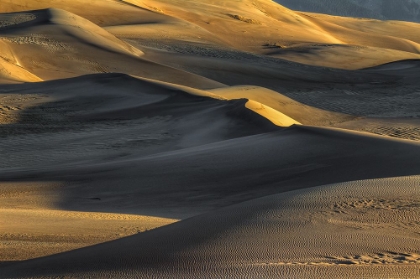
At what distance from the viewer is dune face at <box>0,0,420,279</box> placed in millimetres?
4367

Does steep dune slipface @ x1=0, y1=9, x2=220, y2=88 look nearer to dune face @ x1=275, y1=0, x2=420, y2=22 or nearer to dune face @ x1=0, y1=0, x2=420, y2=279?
dune face @ x1=0, y1=0, x2=420, y2=279

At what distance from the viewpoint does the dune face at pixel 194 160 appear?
4.37 m

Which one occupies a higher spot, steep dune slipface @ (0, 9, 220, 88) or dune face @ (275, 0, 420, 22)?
steep dune slipface @ (0, 9, 220, 88)

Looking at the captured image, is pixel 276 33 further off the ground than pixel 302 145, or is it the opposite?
pixel 302 145

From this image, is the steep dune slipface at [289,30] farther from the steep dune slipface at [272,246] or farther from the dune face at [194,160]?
the steep dune slipface at [272,246]

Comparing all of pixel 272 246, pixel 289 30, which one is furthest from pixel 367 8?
pixel 272 246

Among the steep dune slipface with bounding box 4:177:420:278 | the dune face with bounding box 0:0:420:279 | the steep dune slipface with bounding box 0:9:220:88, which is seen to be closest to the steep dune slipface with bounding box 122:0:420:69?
the dune face with bounding box 0:0:420:279

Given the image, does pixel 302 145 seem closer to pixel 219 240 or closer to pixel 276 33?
pixel 219 240

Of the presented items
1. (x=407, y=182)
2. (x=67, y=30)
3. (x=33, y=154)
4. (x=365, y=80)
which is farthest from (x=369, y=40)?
(x=407, y=182)

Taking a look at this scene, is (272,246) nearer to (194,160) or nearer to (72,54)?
(194,160)

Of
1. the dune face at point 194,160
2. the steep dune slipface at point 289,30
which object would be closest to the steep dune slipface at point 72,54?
the dune face at point 194,160

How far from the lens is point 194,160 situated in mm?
9258

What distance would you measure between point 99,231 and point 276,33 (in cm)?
3264

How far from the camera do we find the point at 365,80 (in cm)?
2348
